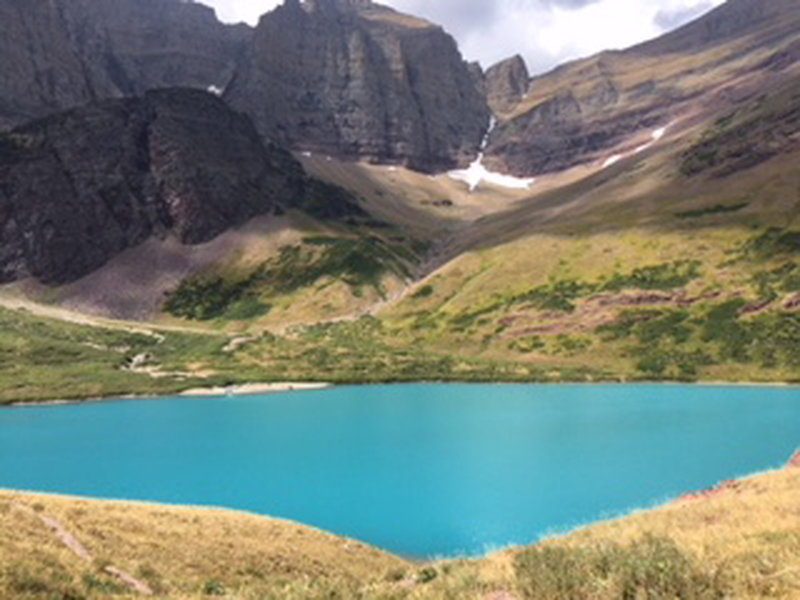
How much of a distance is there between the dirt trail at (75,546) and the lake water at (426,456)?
56.2 ft

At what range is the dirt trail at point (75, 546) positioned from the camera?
55.8 ft

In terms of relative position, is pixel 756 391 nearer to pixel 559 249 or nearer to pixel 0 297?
pixel 559 249

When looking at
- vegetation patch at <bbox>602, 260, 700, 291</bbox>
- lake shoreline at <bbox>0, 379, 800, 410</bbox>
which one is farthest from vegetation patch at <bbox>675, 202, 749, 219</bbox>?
lake shoreline at <bbox>0, 379, 800, 410</bbox>

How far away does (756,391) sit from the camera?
3253 inches

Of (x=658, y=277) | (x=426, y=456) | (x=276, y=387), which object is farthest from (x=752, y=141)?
(x=426, y=456)

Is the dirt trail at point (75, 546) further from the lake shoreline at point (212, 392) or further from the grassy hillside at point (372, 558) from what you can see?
the lake shoreline at point (212, 392)

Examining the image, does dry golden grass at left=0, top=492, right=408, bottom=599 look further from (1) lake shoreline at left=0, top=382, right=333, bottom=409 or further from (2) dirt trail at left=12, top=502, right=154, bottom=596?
(1) lake shoreline at left=0, top=382, right=333, bottom=409

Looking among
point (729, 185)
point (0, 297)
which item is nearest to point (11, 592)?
point (729, 185)

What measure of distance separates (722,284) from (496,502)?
100815 mm

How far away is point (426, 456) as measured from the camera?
52812mm

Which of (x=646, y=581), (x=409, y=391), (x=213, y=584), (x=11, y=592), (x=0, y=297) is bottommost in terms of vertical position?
(x=409, y=391)

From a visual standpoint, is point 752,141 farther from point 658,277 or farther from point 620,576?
point 620,576

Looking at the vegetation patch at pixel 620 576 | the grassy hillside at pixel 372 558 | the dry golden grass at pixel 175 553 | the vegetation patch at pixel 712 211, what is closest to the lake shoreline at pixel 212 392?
the grassy hillside at pixel 372 558

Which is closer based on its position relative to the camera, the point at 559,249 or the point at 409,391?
the point at 409,391
